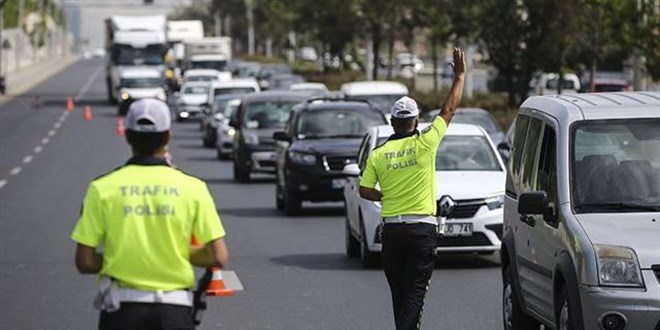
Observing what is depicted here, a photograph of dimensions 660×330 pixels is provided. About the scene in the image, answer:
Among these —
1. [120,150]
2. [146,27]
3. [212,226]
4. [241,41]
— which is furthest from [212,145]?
[241,41]

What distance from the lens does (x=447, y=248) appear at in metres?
17.5

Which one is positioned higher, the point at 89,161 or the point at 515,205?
the point at 515,205

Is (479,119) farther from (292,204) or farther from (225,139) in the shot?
(225,139)

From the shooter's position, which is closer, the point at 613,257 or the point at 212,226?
the point at 212,226

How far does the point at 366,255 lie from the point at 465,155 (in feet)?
6.65

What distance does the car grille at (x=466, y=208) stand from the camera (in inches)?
695

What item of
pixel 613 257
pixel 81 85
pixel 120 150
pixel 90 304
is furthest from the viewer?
pixel 81 85

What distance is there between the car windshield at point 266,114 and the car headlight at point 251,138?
642 millimetres

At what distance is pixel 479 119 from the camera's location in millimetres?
31047

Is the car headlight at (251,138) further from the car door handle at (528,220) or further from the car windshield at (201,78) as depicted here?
the car windshield at (201,78)

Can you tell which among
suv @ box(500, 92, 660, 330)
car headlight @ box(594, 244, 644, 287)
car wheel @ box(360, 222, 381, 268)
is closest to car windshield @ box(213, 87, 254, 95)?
car wheel @ box(360, 222, 381, 268)

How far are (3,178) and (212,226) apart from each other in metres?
28.5

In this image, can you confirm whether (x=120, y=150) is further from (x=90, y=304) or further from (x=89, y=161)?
(x=90, y=304)

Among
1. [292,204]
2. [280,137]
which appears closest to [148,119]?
[292,204]
